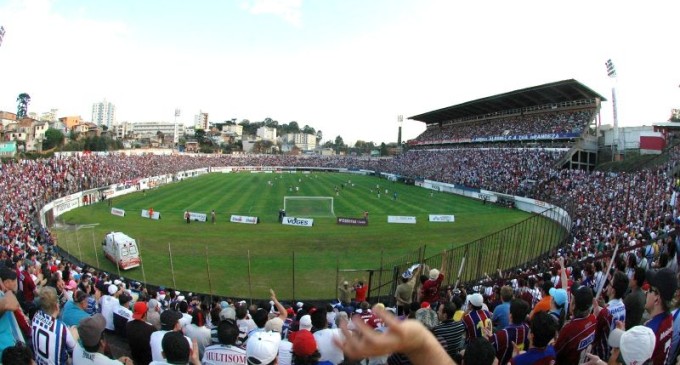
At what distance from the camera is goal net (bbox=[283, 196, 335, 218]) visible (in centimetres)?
3736

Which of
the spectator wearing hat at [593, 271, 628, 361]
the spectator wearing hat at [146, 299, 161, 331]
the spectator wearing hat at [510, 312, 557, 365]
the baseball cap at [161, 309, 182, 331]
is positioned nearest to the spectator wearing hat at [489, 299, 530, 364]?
the spectator wearing hat at [510, 312, 557, 365]

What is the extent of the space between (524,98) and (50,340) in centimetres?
6562

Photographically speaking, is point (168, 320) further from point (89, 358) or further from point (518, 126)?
point (518, 126)

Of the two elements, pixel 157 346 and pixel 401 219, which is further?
pixel 401 219

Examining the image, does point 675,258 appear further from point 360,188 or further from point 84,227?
point 360,188

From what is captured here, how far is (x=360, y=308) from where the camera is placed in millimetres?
9617

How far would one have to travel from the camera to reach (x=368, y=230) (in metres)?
31.2

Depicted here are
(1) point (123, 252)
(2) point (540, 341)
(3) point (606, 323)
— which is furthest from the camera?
(1) point (123, 252)

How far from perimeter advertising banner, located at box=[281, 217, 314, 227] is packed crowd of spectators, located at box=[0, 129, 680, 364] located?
15.5 m

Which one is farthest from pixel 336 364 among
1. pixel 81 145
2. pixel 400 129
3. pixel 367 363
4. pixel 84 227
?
pixel 400 129

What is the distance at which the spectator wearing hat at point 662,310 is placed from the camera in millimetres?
4109

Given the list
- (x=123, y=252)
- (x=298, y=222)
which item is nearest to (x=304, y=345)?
(x=123, y=252)

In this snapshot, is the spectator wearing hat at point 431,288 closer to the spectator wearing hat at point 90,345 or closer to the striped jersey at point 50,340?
the spectator wearing hat at point 90,345

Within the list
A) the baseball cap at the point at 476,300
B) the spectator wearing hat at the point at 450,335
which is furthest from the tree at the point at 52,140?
the spectator wearing hat at the point at 450,335
